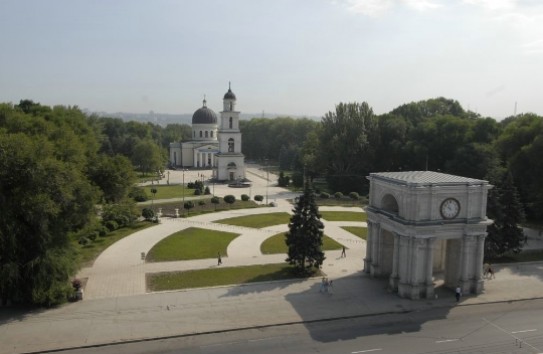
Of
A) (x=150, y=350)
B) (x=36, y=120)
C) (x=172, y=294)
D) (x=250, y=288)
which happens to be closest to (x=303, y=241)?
(x=250, y=288)

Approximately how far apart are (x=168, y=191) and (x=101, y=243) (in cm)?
3253

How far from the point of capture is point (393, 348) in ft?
76.6

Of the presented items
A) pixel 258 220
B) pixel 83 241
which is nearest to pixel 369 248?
pixel 258 220

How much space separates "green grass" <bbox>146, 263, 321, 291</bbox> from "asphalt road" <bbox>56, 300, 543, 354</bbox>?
755 centimetres

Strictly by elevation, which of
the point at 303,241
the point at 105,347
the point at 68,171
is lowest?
the point at 105,347

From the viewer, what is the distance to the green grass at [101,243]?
37.2 metres

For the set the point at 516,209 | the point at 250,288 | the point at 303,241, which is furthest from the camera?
the point at 516,209

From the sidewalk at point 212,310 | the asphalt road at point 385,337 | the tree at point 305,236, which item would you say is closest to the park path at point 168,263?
the tree at point 305,236

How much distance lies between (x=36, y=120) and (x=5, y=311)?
18.9m

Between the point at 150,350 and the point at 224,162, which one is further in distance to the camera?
the point at 224,162

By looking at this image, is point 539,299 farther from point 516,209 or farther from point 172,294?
point 172,294

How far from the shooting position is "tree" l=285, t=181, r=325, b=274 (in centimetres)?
3391

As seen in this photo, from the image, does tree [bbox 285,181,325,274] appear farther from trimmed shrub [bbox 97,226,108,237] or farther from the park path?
trimmed shrub [bbox 97,226,108,237]

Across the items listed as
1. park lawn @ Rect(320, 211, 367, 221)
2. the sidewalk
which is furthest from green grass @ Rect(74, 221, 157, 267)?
park lawn @ Rect(320, 211, 367, 221)
